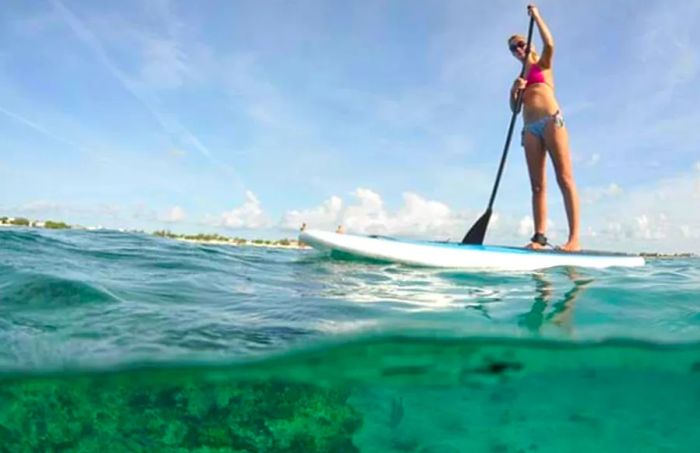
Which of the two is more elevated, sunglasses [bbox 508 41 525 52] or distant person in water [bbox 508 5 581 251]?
sunglasses [bbox 508 41 525 52]

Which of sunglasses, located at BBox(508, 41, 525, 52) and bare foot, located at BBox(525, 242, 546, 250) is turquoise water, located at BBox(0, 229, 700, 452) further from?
sunglasses, located at BBox(508, 41, 525, 52)

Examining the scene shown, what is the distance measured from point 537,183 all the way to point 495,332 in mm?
4155

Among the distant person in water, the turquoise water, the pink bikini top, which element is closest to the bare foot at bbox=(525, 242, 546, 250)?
the distant person in water

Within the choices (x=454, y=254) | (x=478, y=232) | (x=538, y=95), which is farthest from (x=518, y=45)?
(x=454, y=254)

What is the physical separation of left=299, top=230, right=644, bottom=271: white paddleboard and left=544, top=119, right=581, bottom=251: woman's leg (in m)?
0.42

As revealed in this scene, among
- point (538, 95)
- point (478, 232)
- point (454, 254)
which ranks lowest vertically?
point (454, 254)

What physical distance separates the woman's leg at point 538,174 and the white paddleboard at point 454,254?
0.92 m

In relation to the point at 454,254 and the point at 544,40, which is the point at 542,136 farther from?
the point at 454,254

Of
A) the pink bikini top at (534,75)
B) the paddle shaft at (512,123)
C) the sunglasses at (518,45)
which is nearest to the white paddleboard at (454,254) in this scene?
the paddle shaft at (512,123)

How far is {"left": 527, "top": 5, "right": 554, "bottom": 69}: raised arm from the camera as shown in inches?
297

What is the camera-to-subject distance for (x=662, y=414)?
233 inches

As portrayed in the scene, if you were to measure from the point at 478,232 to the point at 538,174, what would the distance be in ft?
4.08

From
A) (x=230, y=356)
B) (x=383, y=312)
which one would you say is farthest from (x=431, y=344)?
(x=230, y=356)

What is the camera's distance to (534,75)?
7984 mm
